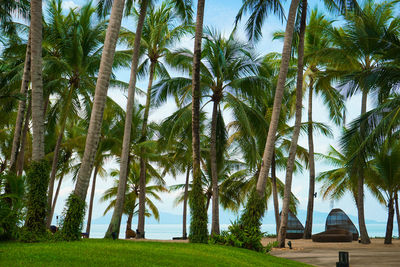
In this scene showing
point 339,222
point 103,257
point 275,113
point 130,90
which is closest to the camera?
point 103,257

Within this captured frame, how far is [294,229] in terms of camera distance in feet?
90.3

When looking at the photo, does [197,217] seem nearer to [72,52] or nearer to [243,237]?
[243,237]

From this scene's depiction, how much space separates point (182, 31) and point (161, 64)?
7.63ft

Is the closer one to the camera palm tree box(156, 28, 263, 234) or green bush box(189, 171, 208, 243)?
green bush box(189, 171, 208, 243)

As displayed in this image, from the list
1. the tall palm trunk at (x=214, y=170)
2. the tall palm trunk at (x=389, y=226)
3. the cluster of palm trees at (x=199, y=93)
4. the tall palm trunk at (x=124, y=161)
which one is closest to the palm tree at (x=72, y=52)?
the cluster of palm trees at (x=199, y=93)

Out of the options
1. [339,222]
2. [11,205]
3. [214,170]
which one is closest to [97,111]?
[11,205]

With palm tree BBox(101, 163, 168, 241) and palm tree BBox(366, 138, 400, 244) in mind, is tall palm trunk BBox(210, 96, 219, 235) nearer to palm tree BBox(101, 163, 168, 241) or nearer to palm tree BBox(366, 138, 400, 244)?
palm tree BBox(366, 138, 400, 244)

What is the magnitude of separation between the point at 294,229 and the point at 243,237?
16364 mm

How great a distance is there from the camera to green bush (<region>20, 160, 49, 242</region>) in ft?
31.4

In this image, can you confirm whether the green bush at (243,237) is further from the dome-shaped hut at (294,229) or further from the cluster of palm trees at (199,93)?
the dome-shaped hut at (294,229)

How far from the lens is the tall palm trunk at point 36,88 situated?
1034 cm

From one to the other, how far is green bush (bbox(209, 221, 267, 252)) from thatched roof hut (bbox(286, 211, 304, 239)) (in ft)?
51.3

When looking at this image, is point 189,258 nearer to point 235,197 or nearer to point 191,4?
point 191,4

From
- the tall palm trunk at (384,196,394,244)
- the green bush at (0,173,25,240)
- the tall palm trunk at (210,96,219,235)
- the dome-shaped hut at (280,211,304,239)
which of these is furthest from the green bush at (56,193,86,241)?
the dome-shaped hut at (280,211,304,239)
